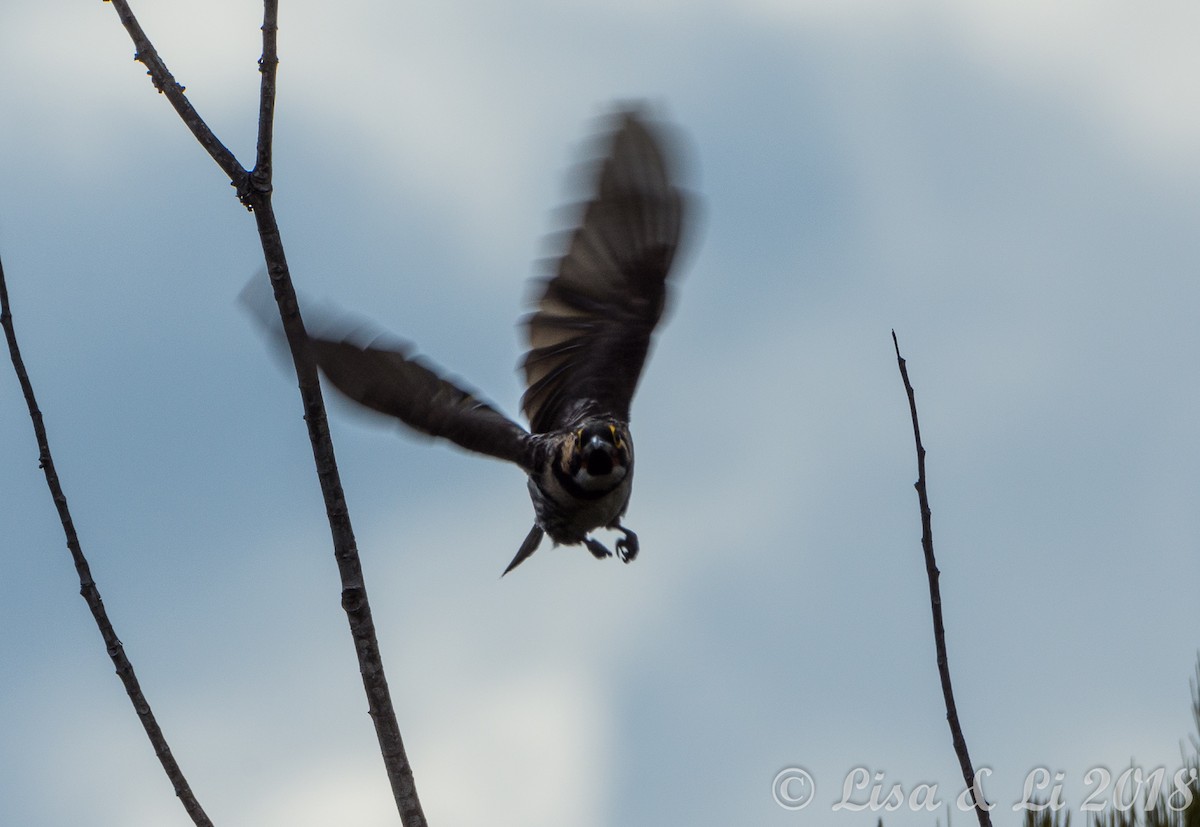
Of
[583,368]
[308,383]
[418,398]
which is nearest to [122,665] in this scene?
[308,383]

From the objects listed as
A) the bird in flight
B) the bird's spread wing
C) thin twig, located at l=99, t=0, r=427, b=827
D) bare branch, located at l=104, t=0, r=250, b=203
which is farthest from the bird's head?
bare branch, located at l=104, t=0, r=250, b=203

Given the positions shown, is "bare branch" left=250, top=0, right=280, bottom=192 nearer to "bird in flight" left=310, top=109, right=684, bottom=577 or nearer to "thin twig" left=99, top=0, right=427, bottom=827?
"thin twig" left=99, top=0, right=427, bottom=827

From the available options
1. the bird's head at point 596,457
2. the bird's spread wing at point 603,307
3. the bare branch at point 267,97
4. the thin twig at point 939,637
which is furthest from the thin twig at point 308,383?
the bird's spread wing at point 603,307

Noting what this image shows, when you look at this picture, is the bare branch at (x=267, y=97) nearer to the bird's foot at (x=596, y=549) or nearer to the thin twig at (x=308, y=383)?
the thin twig at (x=308, y=383)

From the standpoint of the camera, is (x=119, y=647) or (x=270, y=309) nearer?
(x=119, y=647)

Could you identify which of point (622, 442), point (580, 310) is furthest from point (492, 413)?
point (580, 310)

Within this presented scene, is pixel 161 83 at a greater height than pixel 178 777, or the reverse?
pixel 161 83

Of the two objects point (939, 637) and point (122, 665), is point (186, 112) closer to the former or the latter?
point (122, 665)

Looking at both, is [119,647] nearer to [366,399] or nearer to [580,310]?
[366,399]
